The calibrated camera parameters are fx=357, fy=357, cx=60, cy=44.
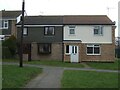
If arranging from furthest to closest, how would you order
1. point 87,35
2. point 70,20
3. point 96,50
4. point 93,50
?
point 70,20 → point 87,35 → point 96,50 → point 93,50

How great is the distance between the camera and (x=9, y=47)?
48.8 meters

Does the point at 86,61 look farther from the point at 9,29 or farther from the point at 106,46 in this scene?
the point at 9,29

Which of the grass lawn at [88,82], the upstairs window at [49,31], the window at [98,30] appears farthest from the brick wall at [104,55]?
the grass lawn at [88,82]

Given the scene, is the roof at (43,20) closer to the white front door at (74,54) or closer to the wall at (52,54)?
the wall at (52,54)

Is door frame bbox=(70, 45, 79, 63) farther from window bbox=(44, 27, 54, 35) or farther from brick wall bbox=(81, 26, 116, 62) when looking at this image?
window bbox=(44, 27, 54, 35)

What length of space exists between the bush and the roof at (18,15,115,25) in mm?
3240

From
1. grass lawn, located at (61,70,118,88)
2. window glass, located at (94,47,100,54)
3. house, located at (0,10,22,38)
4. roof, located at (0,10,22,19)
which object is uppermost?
roof, located at (0,10,22,19)

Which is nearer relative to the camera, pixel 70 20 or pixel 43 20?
pixel 70 20

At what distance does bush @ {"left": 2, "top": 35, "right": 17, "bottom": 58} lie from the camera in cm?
→ 4881

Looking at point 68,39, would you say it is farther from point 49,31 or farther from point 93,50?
point 93,50

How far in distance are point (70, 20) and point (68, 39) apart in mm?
3621

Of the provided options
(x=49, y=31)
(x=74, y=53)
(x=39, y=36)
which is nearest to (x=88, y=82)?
(x=74, y=53)

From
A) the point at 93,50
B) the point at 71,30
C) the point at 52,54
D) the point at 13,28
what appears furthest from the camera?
the point at 13,28

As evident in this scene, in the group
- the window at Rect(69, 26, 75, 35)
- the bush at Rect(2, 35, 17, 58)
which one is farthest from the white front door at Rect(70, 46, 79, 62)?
the bush at Rect(2, 35, 17, 58)
